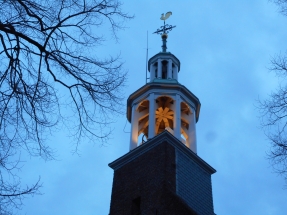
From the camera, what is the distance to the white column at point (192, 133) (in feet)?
75.5

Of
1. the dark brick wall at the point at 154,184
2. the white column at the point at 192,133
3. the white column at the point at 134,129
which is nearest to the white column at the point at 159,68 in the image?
the white column at the point at 134,129

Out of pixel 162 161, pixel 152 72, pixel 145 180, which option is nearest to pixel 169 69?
pixel 152 72

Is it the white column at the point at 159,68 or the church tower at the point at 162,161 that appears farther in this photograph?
the white column at the point at 159,68

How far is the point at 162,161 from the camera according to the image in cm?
1984

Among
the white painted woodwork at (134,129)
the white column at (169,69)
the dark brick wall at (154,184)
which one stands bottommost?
the dark brick wall at (154,184)

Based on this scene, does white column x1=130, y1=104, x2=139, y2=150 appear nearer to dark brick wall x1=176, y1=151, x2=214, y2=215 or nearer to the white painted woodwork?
the white painted woodwork

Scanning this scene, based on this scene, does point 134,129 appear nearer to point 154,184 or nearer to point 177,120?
point 177,120

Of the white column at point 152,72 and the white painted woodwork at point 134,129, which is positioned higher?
the white column at point 152,72

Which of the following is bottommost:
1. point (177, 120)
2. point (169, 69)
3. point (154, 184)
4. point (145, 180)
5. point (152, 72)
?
point (154, 184)

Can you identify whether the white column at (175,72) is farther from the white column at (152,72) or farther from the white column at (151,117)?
the white column at (151,117)

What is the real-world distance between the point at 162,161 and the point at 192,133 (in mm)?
4209

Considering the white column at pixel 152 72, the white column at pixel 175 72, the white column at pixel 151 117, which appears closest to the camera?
the white column at pixel 151 117

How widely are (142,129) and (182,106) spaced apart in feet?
7.48

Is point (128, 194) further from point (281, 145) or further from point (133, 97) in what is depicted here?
point (281, 145)
